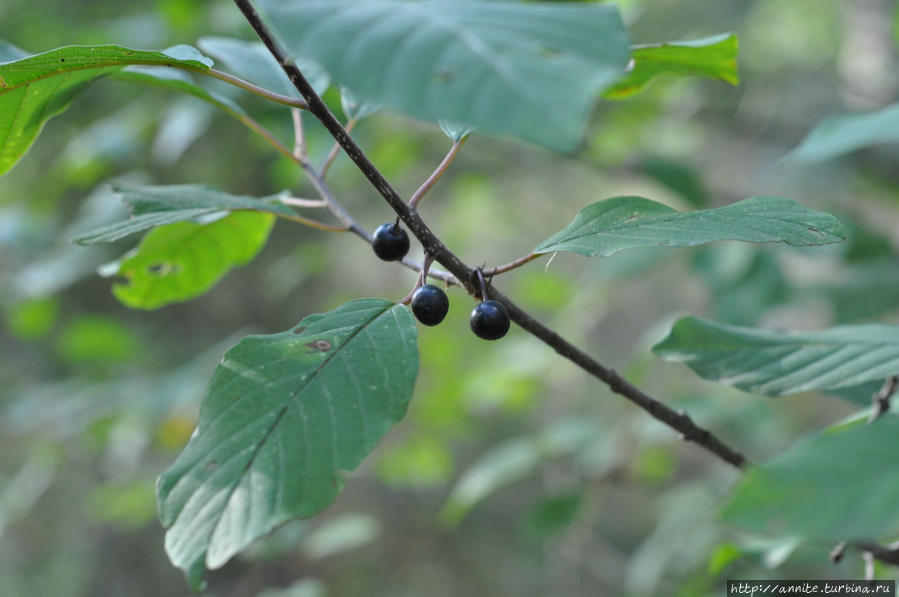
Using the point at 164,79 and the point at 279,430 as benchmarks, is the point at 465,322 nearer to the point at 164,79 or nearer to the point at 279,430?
the point at 164,79

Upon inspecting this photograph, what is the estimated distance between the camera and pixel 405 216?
598mm

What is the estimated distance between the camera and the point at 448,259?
2.06 feet

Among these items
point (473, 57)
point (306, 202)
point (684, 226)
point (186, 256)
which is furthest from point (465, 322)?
point (473, 57)

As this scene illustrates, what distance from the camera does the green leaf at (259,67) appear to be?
36.9 inches

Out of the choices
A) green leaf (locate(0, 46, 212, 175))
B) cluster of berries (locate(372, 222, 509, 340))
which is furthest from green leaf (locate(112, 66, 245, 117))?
cluster of berries (locate(372, 222, 509, 340))

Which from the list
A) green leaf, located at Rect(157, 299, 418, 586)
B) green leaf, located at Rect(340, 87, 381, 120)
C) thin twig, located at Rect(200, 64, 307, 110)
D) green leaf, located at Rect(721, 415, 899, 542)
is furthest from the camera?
green leaf, located at Rect(340, 87, 381, 120)

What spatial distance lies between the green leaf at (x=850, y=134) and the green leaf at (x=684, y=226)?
0.41 m

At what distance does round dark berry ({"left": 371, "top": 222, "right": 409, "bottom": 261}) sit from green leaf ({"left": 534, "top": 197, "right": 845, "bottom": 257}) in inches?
5.8

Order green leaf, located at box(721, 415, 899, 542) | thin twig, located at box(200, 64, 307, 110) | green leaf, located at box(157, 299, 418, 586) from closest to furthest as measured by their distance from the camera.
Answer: green leaf, located at box(721, 415, 899, 542)
green leaf, located at box(157, 299, 418, 586)
thin twig, located at box(200, 64, 307, 110)

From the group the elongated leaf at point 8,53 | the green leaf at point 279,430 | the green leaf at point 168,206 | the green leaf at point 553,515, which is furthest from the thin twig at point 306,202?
the green leaf at point 553,515

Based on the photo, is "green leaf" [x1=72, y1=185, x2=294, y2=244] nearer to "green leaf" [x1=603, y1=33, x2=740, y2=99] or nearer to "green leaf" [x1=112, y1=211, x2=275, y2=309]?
"green leaf" [x1=112, y1=211, x2=275, y2=309]

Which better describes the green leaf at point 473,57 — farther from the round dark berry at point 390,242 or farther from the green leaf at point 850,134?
the green leaf at point 850,134

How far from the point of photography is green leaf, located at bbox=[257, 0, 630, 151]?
339 millimetres

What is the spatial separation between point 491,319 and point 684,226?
0.19 m
